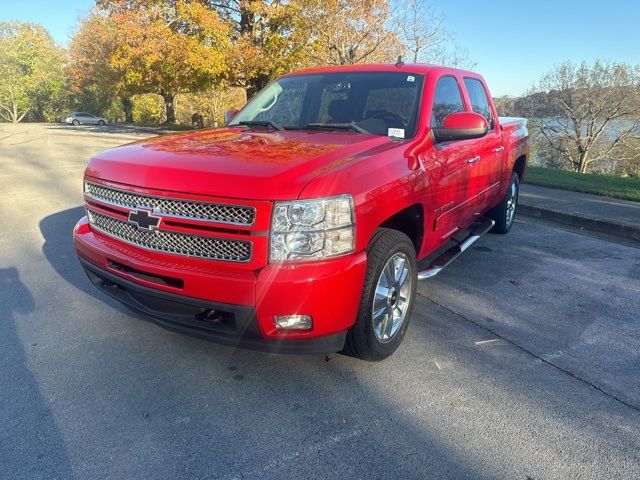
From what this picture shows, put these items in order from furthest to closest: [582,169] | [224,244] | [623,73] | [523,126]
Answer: [582,169], [623,73], [523,126], [224,244]

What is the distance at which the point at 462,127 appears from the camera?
11.4 feet

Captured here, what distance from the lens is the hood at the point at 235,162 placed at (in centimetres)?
242

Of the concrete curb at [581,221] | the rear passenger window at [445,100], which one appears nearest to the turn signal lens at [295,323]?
the rear passenger window at [445,100]

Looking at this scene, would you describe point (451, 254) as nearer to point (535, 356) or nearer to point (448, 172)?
point (448, 172)

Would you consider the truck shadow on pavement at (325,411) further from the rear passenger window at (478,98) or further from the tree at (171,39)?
the tree at (171,39)

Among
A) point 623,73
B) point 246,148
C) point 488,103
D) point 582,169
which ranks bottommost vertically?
point 582,169

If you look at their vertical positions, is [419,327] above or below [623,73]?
below

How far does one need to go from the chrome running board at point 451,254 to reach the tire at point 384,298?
303mm

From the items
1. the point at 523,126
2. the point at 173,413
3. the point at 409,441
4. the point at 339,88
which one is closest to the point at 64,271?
the point at 173,413

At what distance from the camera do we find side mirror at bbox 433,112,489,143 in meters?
3.47

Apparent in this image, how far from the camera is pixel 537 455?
2.33 meters

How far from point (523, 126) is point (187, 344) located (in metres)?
5.51

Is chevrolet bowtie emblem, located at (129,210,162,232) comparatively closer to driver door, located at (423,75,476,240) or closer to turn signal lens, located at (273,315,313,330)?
turn signal lens, located at (273,315,313,330)

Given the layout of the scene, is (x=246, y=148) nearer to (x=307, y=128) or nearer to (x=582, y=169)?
(x=307, y=128)
